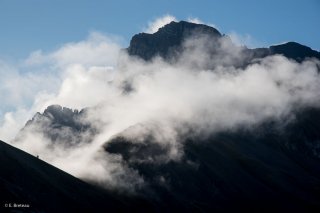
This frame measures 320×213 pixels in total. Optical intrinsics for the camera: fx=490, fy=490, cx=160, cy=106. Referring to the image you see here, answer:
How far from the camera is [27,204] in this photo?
199 meters

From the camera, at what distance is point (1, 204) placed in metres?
193

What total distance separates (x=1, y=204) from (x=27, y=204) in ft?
35.3
